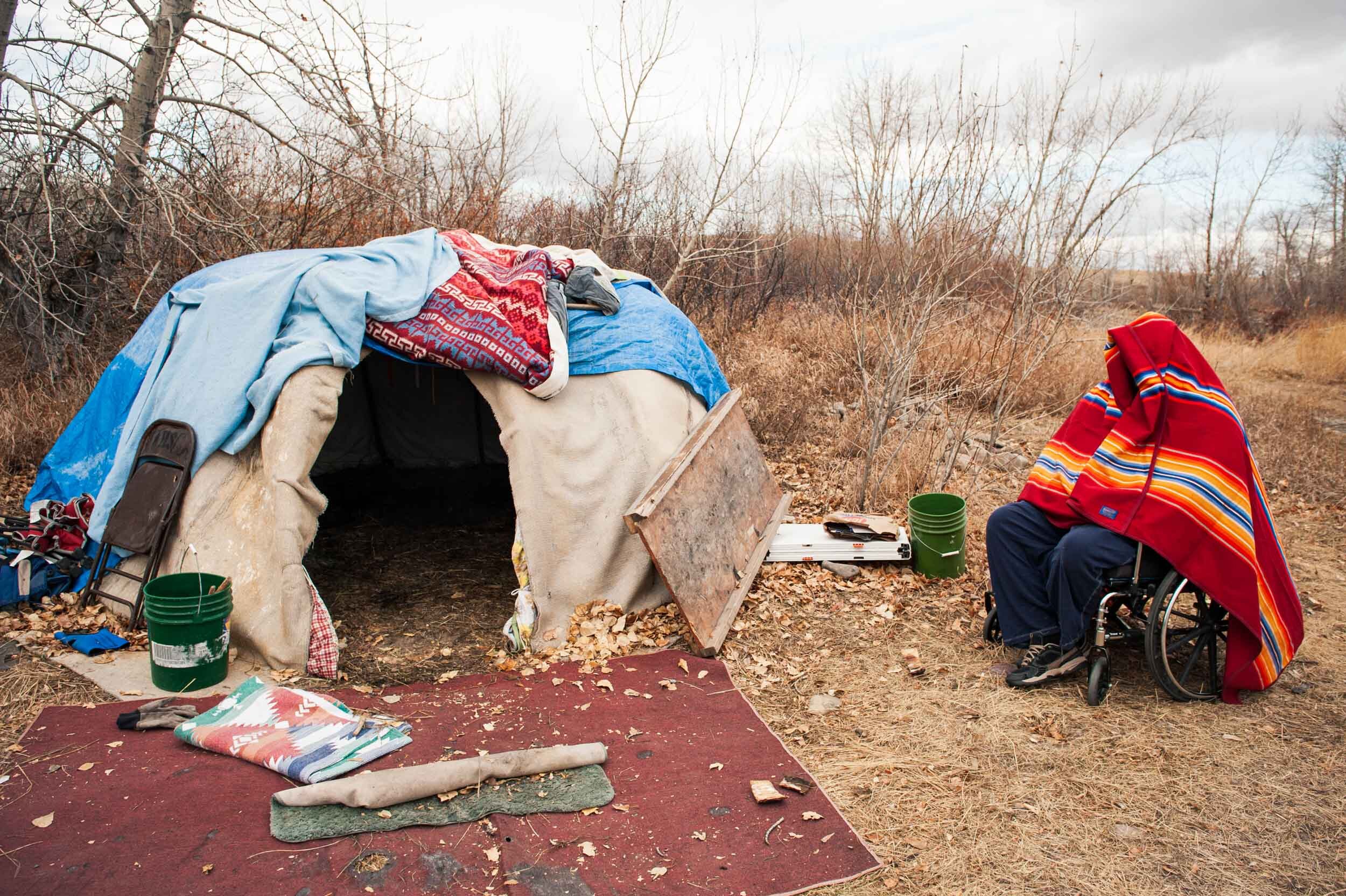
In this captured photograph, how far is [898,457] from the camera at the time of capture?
24.1 feet

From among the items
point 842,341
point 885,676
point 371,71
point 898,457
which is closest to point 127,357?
point 371,71

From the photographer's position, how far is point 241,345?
501 cm

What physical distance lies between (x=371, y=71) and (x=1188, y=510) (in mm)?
8188

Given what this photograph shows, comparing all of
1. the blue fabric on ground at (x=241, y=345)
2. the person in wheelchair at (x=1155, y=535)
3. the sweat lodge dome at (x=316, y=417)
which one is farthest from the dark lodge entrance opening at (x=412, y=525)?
the person in wheelchair at (x=1155, y=535)

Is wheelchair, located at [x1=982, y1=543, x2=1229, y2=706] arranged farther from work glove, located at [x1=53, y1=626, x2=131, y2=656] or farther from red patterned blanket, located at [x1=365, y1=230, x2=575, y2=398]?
work glove, located at [x1=53, y1=626, x2=131, y2=656]

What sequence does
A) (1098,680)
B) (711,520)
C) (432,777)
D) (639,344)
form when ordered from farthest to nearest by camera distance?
(639,344) → (711,520) → (1098,680) → (432,777)

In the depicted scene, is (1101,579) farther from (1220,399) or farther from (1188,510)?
(1220,399)

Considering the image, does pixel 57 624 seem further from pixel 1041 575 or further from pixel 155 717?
pixel 1041 575

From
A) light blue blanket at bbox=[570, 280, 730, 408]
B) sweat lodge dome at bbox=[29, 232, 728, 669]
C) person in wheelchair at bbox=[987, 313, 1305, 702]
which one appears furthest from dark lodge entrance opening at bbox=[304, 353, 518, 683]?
person in wheelchair at bbox=[987, 313, 1305, 702]

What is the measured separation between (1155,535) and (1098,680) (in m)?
0.75

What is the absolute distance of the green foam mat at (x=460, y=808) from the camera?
3.26 meters

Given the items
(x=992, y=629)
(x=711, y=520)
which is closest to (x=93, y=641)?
(x=711, y=520)

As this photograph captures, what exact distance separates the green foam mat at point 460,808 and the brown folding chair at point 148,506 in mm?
2010

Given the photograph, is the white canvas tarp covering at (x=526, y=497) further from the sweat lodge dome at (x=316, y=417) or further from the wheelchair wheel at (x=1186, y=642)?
the wheelchair wheel at (x=1186, y=642)
